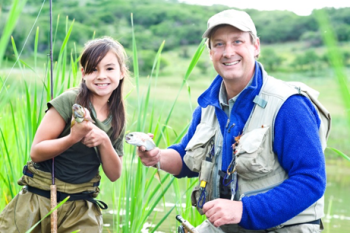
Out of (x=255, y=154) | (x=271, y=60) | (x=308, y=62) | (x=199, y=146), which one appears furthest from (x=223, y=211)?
(x=308, y=62)

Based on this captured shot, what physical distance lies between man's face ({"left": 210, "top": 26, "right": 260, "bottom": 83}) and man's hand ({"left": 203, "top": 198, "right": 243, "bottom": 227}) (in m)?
0.56

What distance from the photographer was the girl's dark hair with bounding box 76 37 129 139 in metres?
2.38

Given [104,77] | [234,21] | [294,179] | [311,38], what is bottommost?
[294,179]

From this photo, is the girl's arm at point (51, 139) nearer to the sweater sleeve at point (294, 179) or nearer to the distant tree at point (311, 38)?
the sweater sleeve at point (294, 179)

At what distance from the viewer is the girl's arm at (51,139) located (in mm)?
2154

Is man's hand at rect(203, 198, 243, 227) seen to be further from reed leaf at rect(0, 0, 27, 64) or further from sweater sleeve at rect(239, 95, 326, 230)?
reed leaf at rect(0, 0, 27, 64)

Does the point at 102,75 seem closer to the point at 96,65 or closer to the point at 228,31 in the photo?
the point at 96,65

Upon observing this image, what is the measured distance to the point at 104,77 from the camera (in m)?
2.35

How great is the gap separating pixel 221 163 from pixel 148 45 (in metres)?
21.5

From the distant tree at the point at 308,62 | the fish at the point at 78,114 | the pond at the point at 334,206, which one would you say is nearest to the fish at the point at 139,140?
the fish at the point at 78,114

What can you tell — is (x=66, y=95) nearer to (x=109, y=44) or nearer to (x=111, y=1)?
(x=109, y=44)

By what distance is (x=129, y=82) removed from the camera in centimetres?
265

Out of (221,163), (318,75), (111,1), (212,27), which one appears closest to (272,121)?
(221,163)

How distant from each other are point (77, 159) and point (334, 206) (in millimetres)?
4982
